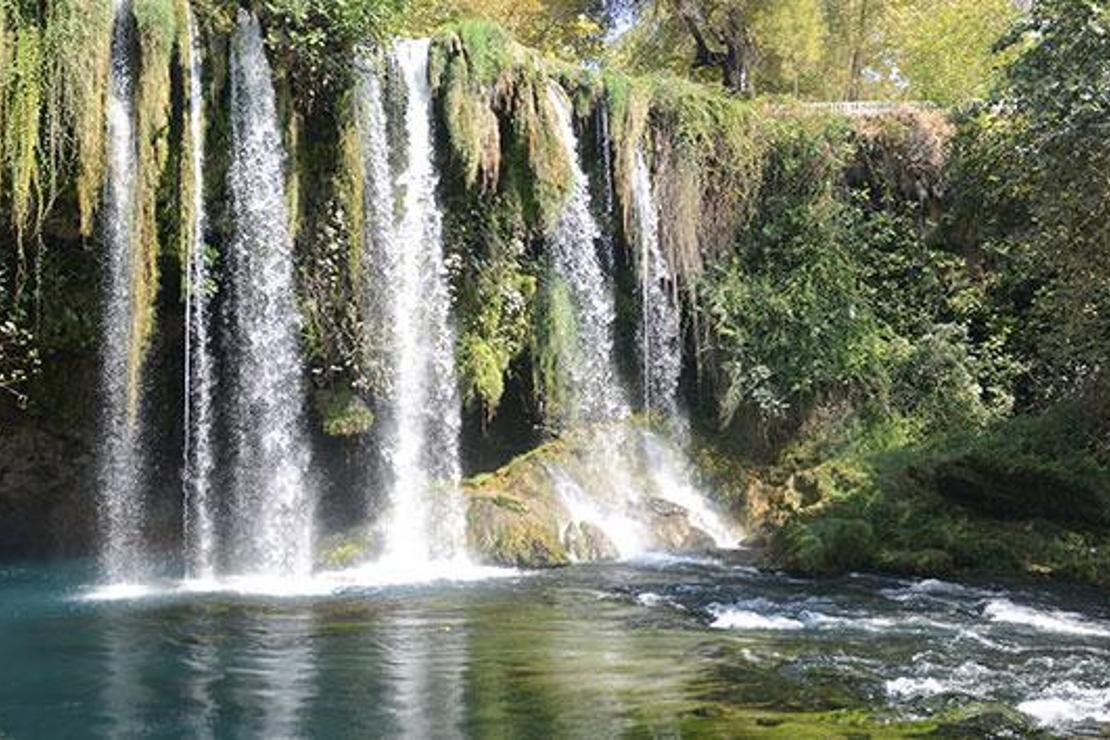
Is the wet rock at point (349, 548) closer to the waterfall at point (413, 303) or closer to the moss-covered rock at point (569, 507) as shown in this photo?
the waterfall at point (413, 303)

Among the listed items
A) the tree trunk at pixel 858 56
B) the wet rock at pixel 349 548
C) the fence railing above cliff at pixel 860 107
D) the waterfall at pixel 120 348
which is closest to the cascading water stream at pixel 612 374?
the wet rock at pixel 349 548

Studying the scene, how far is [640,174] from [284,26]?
21.8 ft

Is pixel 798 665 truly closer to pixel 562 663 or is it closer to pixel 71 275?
pixel 562 663

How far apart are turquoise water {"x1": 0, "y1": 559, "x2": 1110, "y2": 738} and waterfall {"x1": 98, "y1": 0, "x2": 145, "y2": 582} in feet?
8.20

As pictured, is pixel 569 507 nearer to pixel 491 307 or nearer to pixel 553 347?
pixel 553 347

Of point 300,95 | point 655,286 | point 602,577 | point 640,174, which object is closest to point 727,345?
point 655,286

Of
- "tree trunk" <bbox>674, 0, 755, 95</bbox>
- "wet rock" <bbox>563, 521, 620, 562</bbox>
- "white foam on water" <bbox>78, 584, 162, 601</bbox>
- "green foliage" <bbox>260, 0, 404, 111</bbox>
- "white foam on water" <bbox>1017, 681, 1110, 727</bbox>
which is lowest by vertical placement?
"white foam on water" <bbox>1017, 681, 1110, 727</bbox>

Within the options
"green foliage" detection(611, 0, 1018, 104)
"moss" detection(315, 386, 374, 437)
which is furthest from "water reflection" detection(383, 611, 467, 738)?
"green foliage" detection(611, 0, 1018, 104)

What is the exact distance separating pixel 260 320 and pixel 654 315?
6731mm

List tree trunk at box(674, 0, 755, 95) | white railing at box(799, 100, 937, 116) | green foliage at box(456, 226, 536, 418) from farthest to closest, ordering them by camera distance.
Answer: tree trunk at box(674, 0, 755, 95) < white railing at box(799, 100, 937, 116) < green foliage at box(456, 226, 536, 418)

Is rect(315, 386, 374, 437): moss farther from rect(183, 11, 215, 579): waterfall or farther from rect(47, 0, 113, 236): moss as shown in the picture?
rect(47, 0, 113, 236): moss

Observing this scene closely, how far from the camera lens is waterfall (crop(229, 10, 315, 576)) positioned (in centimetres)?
1559

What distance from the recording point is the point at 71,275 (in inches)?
603

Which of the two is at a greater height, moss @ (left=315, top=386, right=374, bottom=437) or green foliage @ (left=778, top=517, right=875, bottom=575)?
moss @ (left=315, top=386, right=374, bottom=437)
